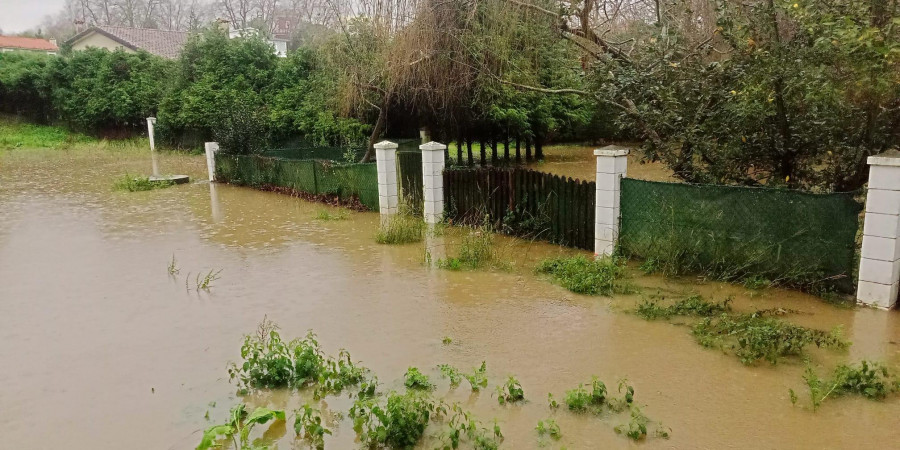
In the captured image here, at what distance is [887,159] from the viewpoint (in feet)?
21.5

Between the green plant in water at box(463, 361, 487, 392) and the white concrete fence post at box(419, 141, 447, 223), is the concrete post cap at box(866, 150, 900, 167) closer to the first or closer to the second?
the green plant in water at box(463, 361, 487, 392)

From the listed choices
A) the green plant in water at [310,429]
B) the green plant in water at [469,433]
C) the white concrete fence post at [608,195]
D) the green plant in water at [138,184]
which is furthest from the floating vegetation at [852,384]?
the green plant in water at [138,184]

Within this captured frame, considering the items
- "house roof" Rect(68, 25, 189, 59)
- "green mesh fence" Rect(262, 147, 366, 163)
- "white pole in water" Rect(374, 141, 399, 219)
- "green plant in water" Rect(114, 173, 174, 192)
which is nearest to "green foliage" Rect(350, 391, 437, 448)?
"white pole in water" Rect(374, 141, 399, 219)

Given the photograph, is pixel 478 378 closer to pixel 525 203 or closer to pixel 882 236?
pixel 882 236

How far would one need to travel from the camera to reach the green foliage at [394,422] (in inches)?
169

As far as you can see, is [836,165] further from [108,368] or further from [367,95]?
[367,95]

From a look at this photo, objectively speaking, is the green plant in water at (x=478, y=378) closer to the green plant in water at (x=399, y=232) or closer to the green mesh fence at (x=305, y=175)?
the green plant in water at (x=399, y=232)

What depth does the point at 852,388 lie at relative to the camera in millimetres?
4965

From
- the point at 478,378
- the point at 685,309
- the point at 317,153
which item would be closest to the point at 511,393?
the point at 478,378

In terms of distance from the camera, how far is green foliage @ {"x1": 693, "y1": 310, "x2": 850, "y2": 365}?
564cm

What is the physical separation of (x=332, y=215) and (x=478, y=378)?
868 cm

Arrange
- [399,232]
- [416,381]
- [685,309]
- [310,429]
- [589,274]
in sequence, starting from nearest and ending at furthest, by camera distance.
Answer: [310,429] < [416,381] < [685,309] < [589,274] < [399,232]

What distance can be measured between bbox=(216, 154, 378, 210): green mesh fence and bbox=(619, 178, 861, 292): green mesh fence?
6.39 metres

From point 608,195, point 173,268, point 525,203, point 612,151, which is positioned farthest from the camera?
point 525,203
